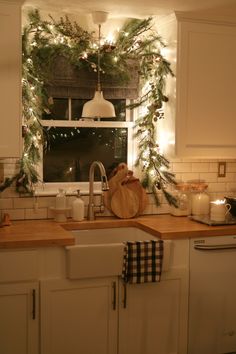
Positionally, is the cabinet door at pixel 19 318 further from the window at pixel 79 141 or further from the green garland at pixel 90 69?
the window at pixel 79 141

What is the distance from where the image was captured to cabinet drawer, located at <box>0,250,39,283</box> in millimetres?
2609

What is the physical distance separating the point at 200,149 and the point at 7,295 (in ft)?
5.57

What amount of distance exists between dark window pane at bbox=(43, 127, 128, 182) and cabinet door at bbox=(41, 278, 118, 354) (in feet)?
3.60

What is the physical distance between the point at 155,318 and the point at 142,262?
1.31 feet

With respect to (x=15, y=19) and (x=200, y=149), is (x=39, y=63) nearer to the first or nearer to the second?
(x=15, y=19)

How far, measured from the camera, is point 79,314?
2.75 meters

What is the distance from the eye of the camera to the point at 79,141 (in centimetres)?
365

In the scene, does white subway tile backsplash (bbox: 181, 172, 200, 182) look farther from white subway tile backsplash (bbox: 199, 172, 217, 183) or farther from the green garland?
the green garland

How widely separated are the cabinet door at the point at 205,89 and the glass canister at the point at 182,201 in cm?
34

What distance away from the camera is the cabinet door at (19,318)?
8.62 feet

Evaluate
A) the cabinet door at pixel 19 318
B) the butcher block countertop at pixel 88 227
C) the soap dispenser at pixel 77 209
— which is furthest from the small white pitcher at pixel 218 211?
the cabinet door at pixel 19 318

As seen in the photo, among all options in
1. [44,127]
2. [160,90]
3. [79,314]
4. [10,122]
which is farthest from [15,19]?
[79,314]

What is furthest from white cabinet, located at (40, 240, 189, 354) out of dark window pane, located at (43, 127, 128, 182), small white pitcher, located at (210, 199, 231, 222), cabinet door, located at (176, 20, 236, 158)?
dark window pane, located at (43, 127, 128, 182)

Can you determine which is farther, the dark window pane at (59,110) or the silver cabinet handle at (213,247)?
the dark window pane at (59,110)
